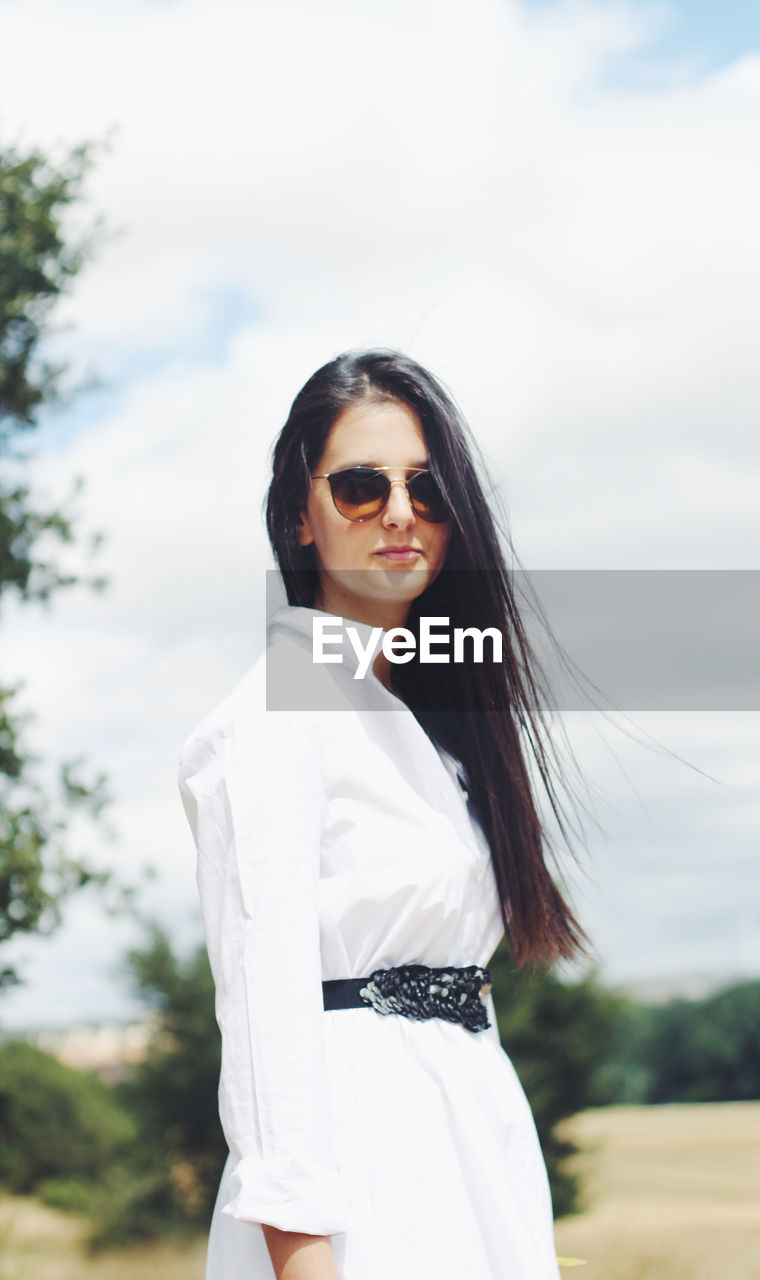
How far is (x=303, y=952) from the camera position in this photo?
1.46m

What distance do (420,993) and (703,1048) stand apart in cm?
1423

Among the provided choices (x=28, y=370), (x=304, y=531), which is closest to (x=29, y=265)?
(x=28, y=370)

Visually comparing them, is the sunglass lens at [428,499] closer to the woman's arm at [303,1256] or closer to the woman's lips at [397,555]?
the woman's lips at [397,555]

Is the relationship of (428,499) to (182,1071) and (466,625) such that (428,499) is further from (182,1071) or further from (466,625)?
(182,1071)

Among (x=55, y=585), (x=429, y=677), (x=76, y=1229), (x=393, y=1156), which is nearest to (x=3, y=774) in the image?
(x=55, y=585)

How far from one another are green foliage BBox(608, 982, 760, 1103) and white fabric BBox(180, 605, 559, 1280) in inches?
495

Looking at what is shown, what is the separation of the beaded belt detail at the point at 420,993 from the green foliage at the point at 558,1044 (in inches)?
425

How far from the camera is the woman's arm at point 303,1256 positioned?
4.45 ft

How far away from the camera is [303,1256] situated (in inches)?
53.5

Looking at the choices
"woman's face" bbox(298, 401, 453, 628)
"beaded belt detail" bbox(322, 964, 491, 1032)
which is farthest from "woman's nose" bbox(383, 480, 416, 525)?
"beaded belt detail" bbox(322, 964, 491, 1032)

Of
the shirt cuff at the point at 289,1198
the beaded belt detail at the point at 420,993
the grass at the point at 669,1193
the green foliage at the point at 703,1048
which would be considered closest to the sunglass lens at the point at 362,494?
the beaded belt detail at the point at 420,993

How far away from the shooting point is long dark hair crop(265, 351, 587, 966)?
1850 mm

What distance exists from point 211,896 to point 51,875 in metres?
4.62

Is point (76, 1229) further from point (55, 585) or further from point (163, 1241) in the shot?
point (55, 585)
